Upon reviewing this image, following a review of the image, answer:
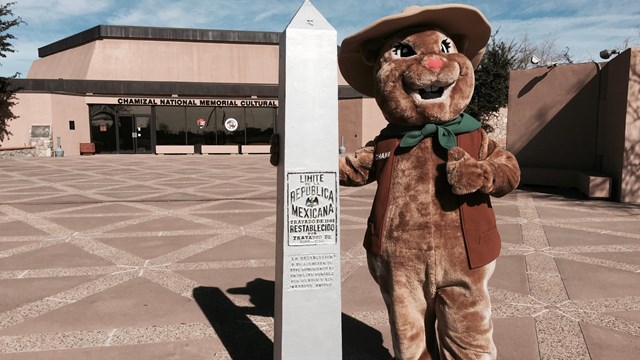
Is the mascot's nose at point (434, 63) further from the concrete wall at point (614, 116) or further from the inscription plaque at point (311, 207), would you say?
the concrete wall at point (614, 116)

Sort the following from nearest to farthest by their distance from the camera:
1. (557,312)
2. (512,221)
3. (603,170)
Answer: (557,312), (512,221), (603,170)

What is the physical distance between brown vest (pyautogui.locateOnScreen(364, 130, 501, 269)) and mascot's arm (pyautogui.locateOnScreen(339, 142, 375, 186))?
114 mm

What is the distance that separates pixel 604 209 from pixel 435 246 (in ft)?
25.9

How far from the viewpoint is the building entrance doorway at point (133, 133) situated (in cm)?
2616

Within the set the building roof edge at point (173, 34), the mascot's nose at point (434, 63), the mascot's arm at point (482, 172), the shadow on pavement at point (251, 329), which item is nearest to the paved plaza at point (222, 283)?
the shadow on pavement at point (251, 329)

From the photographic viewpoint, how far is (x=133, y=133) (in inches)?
1036

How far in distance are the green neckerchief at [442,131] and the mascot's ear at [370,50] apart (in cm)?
53

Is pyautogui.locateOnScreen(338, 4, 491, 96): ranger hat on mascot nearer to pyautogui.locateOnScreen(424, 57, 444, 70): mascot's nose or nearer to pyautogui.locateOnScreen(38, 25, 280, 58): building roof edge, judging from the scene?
pyautogui.locateOnScreen(424, 57, 444, 70): mascot's nose

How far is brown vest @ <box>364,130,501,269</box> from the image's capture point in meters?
2.47

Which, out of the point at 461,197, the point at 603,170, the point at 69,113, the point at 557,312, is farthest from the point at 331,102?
the point at 69,113

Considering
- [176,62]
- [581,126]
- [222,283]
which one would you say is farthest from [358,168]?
[176,62]

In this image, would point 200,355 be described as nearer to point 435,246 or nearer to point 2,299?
point 435,246

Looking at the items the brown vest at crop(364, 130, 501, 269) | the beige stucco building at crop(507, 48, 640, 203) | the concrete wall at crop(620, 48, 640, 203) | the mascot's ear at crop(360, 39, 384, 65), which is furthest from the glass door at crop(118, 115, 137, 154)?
the brown vest at crop(364, 130, 501, 269)

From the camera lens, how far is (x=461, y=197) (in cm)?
251
